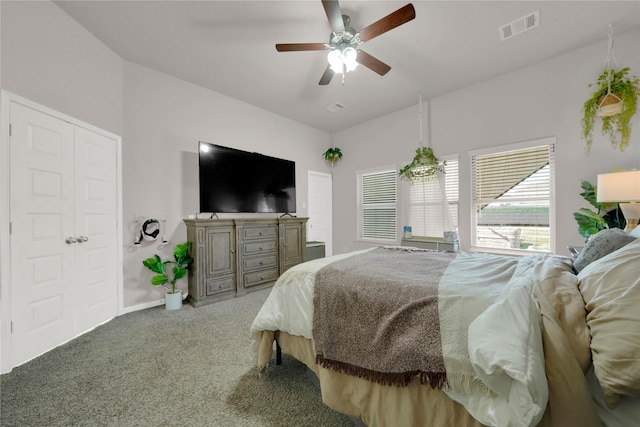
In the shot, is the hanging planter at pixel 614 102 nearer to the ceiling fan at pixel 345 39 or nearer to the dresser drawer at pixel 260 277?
the ceiling fan at pixel 345 39

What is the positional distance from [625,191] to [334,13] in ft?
9.32

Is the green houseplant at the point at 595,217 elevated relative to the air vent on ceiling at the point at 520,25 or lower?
lower

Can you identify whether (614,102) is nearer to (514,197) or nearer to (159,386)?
(514,197)

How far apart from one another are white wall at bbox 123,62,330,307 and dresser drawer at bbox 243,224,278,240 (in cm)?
81

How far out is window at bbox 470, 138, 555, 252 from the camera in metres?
3.11

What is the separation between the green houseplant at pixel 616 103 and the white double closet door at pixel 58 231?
17.7 feet

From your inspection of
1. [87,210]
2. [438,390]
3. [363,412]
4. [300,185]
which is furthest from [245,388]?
[300,185]

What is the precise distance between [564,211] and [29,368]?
5436 millimetres

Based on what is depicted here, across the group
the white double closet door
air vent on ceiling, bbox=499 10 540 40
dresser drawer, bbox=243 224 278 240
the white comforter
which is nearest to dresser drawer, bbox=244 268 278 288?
dresser drawer, bbox=243 224 278 240

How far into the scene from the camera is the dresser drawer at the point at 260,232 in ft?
11.5

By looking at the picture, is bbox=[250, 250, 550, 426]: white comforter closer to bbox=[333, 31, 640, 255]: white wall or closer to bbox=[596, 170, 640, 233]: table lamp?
bbox=[596, 170, 640, 233]: table lamp

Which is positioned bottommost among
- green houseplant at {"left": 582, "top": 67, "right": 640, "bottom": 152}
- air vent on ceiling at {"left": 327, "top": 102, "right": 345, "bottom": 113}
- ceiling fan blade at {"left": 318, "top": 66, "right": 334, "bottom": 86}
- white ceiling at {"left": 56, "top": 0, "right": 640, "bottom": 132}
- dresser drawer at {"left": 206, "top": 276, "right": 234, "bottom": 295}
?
dresser drawer at {"left": 206, "top": 276, "right": 234, "bottom": 295}

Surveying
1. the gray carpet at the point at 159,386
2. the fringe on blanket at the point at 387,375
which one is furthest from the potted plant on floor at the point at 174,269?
the fringe on blanket at the point at 387,375

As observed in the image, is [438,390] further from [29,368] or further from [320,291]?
[29,368]
